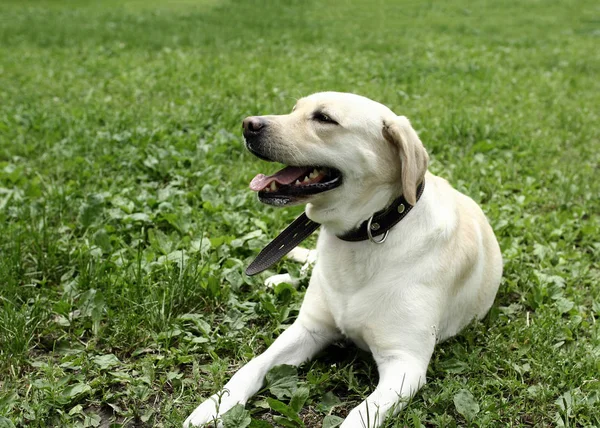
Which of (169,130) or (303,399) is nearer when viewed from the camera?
(303,399)

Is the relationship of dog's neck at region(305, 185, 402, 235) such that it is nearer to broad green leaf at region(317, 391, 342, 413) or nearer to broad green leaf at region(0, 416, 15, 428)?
broad green leaf at region(317, 391, 342, 413)

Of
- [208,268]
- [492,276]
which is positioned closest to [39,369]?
[208,268]

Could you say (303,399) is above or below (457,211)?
below

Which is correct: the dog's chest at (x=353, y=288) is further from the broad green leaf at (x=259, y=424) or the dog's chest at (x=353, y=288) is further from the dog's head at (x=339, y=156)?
Result: the broad green leaf at (x=259, y=424)

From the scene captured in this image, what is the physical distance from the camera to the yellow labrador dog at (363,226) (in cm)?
286

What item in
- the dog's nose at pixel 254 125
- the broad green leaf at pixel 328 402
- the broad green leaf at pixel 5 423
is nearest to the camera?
the broad green leaf at pixel 5 423

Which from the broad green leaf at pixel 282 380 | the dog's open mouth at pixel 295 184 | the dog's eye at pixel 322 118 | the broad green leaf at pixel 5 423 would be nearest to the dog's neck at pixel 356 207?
the dog's open mouth at pixel 295 184

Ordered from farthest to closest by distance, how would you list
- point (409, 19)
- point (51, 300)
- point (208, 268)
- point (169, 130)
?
point (409, 19)
point (169, 130)
point (208, 268)
point (51, 300)

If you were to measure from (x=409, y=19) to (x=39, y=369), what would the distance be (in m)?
15.6

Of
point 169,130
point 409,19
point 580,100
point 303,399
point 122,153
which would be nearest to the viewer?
point 303,399

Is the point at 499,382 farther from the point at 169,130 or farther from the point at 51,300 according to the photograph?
the point at 169,130

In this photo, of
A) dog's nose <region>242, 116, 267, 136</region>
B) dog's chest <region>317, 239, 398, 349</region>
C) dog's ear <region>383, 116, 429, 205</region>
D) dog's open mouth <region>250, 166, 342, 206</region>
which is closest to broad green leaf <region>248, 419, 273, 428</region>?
dog's chest <region>317, 239, 398, 349</region>

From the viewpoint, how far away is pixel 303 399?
2809 mm

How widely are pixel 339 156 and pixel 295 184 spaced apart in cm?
24
